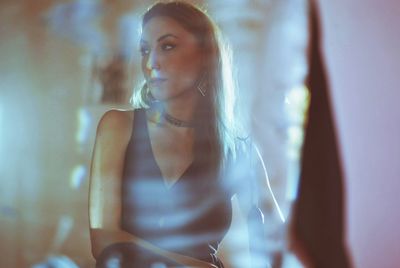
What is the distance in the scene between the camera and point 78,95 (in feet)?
3.33

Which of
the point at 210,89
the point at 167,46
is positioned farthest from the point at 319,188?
the point at 167,46

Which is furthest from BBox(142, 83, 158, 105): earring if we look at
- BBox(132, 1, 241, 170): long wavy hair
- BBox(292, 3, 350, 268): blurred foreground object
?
BBox(292, 3, 350, 268): blurred foreground object

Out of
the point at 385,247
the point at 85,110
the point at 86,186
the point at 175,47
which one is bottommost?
the point at 385,247

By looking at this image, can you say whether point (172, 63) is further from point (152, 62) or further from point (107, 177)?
point (107, 177)

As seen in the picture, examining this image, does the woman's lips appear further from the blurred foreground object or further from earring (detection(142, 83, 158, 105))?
the blurred foreground object

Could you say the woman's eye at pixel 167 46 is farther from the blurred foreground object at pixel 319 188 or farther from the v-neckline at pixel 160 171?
the blurred foreground object at pixel 319 188

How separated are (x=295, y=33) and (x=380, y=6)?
0.19 metres

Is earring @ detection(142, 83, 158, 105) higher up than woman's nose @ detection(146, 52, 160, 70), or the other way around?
woman's nose @ detection(146, 52, 160, 70)

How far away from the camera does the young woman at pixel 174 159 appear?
38.6 inches

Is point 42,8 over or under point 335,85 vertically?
over

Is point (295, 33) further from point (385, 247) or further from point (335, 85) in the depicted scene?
point (385, 247)

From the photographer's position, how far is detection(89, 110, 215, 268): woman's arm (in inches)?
38.5

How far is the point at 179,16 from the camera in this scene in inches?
39.1

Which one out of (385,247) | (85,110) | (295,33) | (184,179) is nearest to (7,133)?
(85,110)
